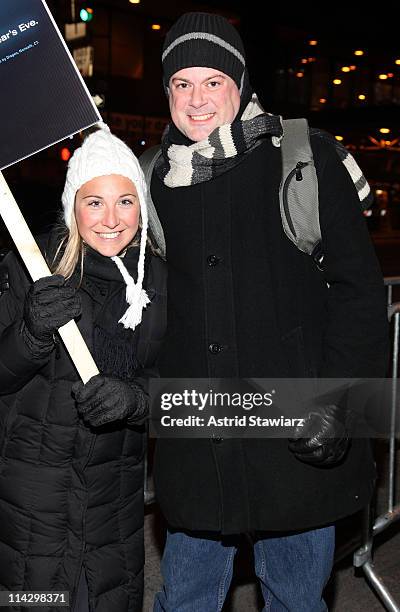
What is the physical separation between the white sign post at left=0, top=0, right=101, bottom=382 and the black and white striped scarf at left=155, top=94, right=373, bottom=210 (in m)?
0.33

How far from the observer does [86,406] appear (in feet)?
7.78

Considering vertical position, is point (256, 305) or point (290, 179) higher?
point (290, 179)

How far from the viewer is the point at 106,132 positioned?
9.15 feet

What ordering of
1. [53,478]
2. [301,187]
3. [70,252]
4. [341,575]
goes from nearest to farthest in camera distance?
1. [301,187]
2. [53,478]
3. [70,252]
4. [341,575]

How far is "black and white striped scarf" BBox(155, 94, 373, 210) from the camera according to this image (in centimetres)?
237

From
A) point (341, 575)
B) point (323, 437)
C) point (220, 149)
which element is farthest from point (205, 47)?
point (341, 575)

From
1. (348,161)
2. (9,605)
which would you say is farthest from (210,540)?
(348,161)

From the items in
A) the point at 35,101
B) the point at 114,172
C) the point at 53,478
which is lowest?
the point at 53,478

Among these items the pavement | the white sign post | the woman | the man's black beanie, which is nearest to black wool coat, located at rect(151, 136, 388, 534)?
the woman

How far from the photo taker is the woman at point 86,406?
2.49 metres

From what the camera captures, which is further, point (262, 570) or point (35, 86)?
point (262, 570)

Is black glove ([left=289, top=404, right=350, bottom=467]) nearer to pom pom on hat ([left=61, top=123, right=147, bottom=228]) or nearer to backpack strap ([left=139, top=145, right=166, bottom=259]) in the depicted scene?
backpack strap ([left=139, top=145, right=166, bottom=259])

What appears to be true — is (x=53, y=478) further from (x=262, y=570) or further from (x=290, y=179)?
(x=290, y=179)

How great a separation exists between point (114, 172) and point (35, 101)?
1.29ft
